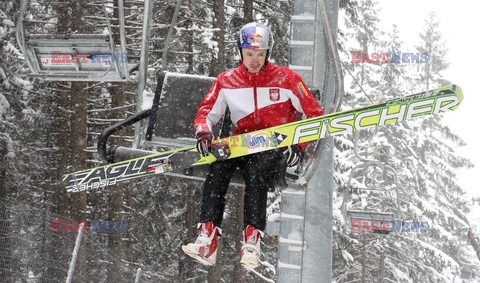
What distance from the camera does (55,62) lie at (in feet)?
20.9

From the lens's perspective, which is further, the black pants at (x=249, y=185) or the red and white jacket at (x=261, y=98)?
the red and white jacket at (x=261, y=98)

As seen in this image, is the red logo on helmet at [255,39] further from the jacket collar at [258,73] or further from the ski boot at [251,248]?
the ski boot at [251,248]

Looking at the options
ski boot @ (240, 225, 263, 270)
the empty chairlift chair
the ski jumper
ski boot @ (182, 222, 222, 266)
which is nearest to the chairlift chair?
the empty chairlift chair

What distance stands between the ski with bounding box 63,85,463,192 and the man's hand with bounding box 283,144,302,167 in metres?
0.08

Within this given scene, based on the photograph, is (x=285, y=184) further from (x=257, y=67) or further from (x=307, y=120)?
(x=257, y=67)

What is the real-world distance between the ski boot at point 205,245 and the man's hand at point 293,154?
2.15ft

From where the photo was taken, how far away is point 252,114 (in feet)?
15.3

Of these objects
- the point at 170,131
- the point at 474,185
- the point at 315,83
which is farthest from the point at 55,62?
the point at 474,185

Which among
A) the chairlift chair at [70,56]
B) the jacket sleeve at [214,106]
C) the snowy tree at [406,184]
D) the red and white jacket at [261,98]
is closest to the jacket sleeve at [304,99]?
the red and white jacket at [261,98]

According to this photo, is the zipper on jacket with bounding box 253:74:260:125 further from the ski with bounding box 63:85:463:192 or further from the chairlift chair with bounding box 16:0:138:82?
the chairlift chair with bounding box 16:0:138:82

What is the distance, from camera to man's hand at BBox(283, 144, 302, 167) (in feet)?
14.5

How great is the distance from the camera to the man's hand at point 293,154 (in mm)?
4422

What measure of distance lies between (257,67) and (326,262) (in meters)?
1.51

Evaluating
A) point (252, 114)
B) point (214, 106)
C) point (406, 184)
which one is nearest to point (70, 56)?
point (214, 106)
